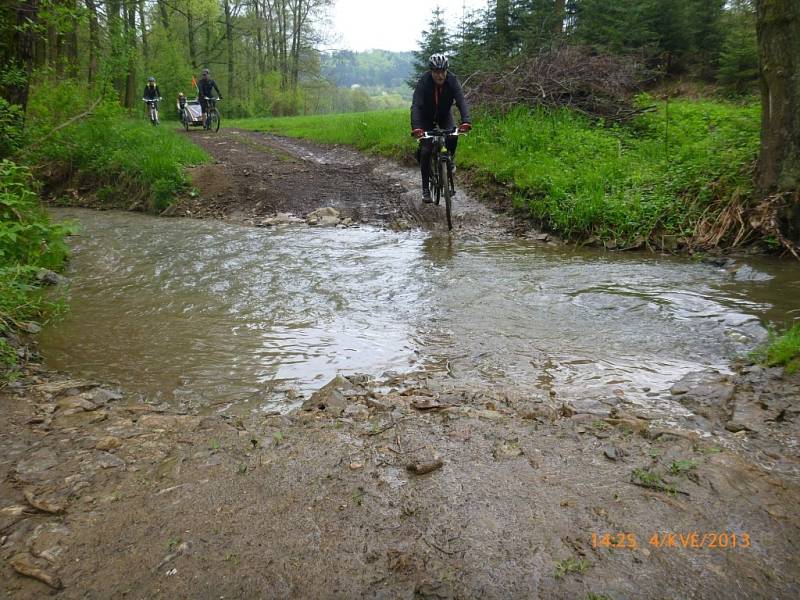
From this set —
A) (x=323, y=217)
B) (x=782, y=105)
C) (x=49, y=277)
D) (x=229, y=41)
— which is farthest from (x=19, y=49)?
(x=229, y=41)

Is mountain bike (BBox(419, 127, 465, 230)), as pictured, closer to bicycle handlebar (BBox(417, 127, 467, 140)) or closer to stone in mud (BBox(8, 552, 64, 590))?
bicycle handlebar (BBox(417, 127, 467, 140))

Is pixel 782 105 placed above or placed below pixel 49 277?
above

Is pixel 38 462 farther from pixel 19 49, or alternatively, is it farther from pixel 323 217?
pixel 323 217

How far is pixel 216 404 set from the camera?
3357 millimetres

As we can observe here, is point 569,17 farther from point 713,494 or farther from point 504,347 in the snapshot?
point 713,494

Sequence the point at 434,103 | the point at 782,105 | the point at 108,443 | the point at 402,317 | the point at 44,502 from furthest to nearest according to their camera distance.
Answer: the point at 434,103 < the point at 782,105 < the point at 402,317 < the point at 108,443 < the point at 44,502

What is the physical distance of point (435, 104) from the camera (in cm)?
827

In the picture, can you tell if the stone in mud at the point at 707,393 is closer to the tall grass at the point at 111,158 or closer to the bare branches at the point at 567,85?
the bare branches at the point at 567,85

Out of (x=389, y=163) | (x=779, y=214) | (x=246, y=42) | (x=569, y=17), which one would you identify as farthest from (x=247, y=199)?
(x=246, y=42)

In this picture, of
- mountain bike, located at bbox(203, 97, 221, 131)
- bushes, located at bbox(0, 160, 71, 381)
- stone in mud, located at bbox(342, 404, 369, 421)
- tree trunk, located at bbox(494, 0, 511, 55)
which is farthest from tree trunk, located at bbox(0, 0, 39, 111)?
tree trunk, located at bbox(494, 0, 511, 55)

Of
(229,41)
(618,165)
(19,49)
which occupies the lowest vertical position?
(618,165)

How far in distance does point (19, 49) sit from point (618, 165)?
926 cm

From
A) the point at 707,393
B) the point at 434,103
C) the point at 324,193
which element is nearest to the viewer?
the point at 707,393

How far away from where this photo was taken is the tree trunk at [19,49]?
6.67m
